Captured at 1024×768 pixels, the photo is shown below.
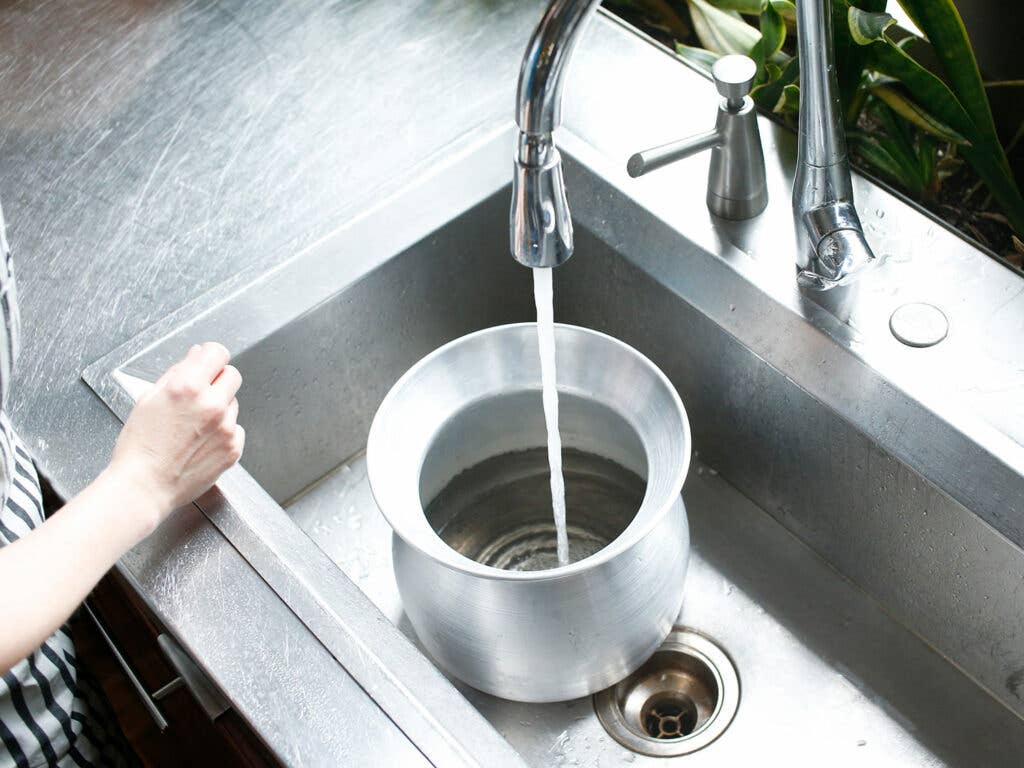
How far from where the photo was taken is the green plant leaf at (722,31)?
959mm

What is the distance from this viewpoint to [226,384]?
74 cm

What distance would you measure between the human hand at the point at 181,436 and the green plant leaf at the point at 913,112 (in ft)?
1.76

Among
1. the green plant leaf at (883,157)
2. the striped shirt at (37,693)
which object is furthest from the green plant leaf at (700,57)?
the striped shirt at (37,693)

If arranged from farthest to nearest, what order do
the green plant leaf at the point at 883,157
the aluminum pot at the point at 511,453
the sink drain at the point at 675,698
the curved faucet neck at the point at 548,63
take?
the green plant leaf at the point at 883,157, the sink drain at the point at 675,698, the aluminum pot at the point at 511,453, the curved faucet neck at the point at 548,63

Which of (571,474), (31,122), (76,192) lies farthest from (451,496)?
(31,122)

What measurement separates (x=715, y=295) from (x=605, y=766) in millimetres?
340

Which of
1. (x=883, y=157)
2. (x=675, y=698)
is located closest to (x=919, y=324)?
(x=883, y=157)

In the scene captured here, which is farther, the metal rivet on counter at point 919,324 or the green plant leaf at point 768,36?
the green plant leaf at point 768,36

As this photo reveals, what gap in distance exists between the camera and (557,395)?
81cm

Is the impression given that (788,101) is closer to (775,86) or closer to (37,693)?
(775,86)

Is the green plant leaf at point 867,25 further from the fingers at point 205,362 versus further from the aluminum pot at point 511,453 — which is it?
the fingers at point 205,362

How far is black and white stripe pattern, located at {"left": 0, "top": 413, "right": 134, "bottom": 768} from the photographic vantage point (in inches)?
29.0

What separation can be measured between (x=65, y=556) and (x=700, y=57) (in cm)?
65

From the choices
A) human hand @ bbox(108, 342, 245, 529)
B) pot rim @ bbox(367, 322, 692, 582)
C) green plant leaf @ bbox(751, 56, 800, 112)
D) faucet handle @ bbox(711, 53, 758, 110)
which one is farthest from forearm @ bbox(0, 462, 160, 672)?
green plant leaf @ bbox(751, 56, 800, 112)
